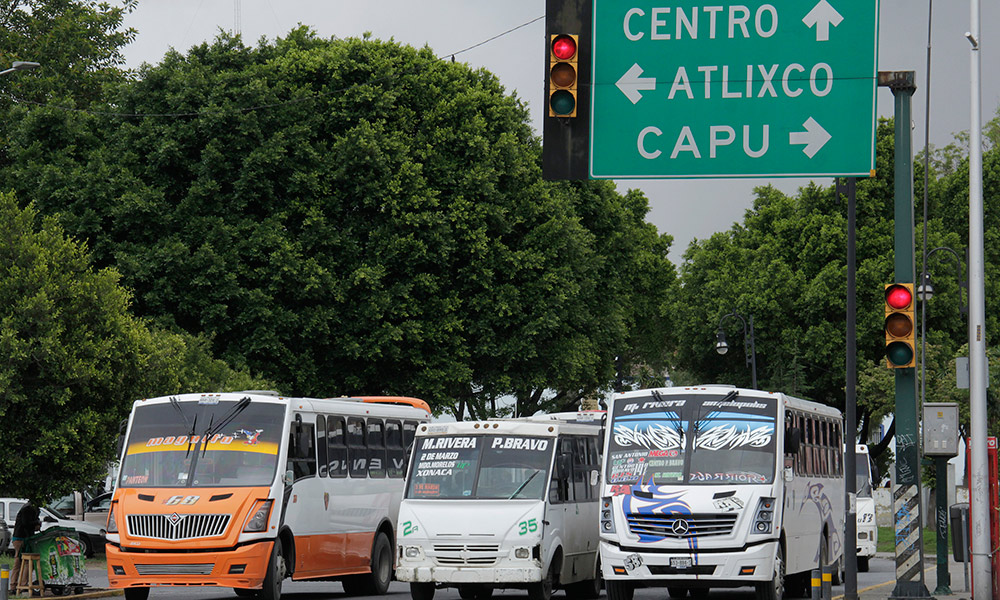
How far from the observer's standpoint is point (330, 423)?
2298cm

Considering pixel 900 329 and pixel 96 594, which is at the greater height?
pixel 900 329

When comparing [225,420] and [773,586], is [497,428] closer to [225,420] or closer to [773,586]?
[225,420]

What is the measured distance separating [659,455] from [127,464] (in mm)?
7390

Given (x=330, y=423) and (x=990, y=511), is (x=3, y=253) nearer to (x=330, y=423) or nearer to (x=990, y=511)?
(x=330, y=423)

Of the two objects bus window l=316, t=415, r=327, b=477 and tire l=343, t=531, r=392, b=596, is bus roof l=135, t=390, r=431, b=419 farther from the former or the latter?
tire l=343, t=531, r=392, b=596

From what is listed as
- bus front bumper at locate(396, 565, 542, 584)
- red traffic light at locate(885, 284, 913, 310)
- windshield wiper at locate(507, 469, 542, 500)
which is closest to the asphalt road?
bus front bumper at locate(396, 565, 542, 584)

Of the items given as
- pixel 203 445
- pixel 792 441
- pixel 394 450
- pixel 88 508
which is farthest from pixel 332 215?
pixel 792 441

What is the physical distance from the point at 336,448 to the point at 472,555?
3.60 metres

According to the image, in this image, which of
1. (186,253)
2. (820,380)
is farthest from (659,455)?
(820,380)

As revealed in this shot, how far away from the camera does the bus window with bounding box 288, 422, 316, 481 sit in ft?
70.1

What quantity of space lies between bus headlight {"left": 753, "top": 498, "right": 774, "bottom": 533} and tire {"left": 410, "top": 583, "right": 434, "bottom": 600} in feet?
15.4

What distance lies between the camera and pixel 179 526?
1995 cm

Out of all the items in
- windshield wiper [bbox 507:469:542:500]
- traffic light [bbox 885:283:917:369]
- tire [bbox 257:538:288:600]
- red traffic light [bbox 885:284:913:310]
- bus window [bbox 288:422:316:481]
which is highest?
red traffic light [bbox 885:284:913:310]

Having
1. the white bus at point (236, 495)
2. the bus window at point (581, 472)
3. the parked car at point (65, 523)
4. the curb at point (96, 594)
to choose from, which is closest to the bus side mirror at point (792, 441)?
the bus window at point (581, 472)
